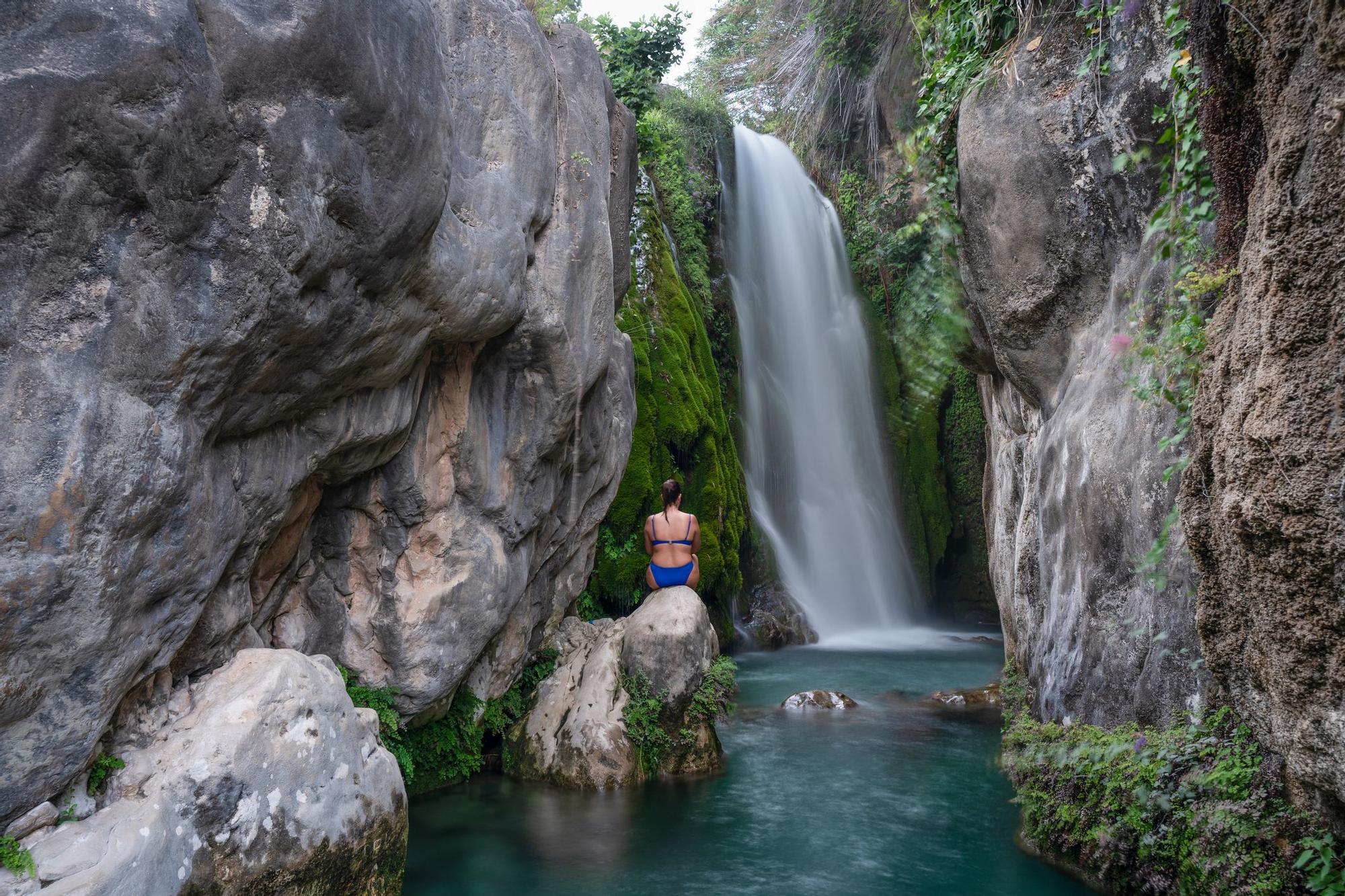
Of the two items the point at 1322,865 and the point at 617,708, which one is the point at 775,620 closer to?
the point at 617,708

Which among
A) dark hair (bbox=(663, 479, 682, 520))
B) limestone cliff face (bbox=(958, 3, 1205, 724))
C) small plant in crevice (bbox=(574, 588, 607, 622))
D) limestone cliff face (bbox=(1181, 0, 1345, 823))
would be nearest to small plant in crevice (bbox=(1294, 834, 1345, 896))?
limestone cliff face (bbox=(1181, 0, 1345, 823))

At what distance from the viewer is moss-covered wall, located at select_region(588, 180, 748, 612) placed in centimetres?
1145

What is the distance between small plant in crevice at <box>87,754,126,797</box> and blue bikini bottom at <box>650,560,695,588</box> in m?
5.22

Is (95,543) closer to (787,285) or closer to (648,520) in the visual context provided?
(648,520)

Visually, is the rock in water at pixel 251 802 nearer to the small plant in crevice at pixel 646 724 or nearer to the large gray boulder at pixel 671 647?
the small plant in crevice at pixel 646 724

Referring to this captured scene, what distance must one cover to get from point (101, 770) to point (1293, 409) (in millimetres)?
4749

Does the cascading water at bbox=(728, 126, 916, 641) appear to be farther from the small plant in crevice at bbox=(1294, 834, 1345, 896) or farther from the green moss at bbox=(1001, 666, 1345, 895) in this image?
the small plant in crevice at bbox=(1294, 834, 1345, 896)

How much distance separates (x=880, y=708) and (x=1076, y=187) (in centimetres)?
579

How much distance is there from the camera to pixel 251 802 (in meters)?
4.34

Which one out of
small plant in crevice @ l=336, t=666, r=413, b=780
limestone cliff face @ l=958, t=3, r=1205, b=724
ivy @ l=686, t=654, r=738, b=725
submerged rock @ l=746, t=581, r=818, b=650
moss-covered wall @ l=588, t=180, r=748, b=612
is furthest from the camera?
submerged rock @ l=746, t=581, r=818, b=650

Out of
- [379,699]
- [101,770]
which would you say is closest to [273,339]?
[101,770]

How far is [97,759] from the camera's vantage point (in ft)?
13.2

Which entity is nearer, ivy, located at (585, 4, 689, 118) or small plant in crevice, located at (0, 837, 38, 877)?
small plant in crevice, located at (0, 837, 38, 877)

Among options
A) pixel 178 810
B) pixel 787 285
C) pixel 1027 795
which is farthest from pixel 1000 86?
pixel 787 285
